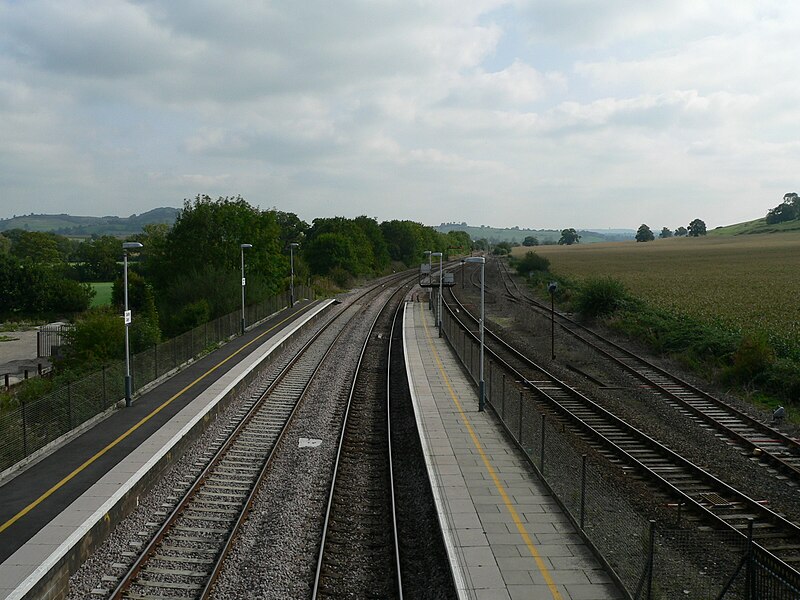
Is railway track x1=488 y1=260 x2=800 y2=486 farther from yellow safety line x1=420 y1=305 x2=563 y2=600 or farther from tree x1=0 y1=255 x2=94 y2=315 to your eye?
tree x1=0 y1=255 x2=94 y2=315

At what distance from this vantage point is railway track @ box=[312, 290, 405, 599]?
37.7 ft

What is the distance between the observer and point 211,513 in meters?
14.1

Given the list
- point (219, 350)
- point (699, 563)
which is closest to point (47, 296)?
point (219, 350)

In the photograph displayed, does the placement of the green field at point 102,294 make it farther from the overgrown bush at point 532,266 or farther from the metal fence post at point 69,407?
the overgrown bush at point 532,266

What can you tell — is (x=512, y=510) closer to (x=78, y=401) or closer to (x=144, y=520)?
(x=144, y=520)

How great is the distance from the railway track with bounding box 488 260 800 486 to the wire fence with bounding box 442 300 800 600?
4.07 m

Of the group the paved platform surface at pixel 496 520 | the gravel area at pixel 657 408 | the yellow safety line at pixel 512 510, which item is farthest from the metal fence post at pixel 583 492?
the gravel area at pixel 657 408

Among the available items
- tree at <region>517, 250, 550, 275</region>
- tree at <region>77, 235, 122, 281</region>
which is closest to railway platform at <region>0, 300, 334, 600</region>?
tree at <region>517, 250, 550, 275</region>

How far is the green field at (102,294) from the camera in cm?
7479

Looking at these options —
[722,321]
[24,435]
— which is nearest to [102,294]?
[722,321]

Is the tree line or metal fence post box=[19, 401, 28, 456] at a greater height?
the tree line

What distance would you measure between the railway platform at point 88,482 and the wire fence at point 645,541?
8928 mm

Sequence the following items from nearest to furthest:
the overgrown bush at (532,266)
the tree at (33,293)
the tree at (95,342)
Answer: the tree at (95,342) < the tree at (33,293) < the overgrown bush at (532,266)

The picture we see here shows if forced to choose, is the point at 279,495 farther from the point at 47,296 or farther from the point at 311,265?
the point at 311,265
